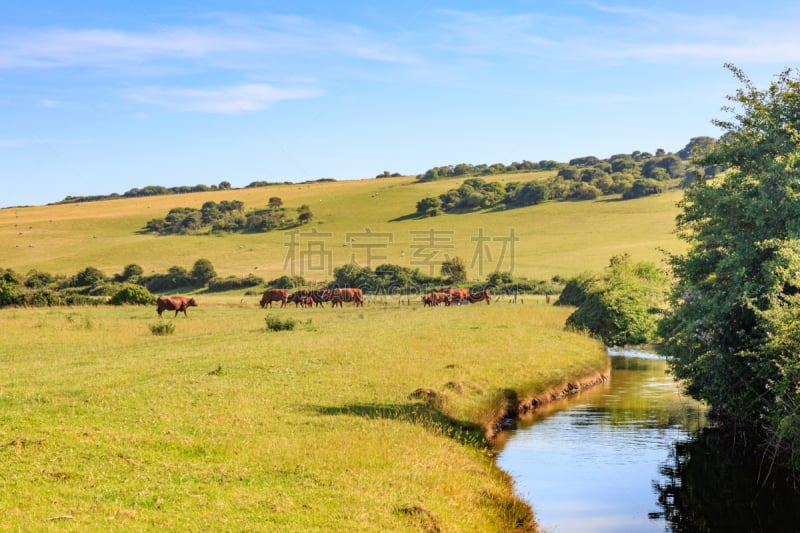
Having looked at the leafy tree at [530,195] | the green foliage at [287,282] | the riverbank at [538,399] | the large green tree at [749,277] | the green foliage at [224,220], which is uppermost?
the leafy tree at [530,195]

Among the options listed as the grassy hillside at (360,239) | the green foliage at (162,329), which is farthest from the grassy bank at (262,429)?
the grassy hillside at (360,239)

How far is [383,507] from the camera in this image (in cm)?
1527

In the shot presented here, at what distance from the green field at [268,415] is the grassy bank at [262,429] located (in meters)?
0.06

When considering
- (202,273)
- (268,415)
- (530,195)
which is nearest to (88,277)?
(202,273)

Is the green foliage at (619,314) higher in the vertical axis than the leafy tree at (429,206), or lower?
lower

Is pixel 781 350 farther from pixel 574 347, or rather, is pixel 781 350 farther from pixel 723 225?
pixel 574 347

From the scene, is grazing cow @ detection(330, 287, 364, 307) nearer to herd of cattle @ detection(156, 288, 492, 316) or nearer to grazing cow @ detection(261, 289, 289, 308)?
herd of cattle @ detection(156, 288, 492, 316)

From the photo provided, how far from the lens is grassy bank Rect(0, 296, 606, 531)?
46.9 feet

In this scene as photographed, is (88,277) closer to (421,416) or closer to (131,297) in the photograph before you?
A: (131,297)

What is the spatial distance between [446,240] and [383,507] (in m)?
115

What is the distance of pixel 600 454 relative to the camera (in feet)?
77.8

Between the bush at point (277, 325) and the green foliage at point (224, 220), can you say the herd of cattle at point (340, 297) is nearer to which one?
the bush at point (277, 325)

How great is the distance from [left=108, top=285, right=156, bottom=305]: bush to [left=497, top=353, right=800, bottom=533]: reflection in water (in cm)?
4870

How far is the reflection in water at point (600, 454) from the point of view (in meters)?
18.8
